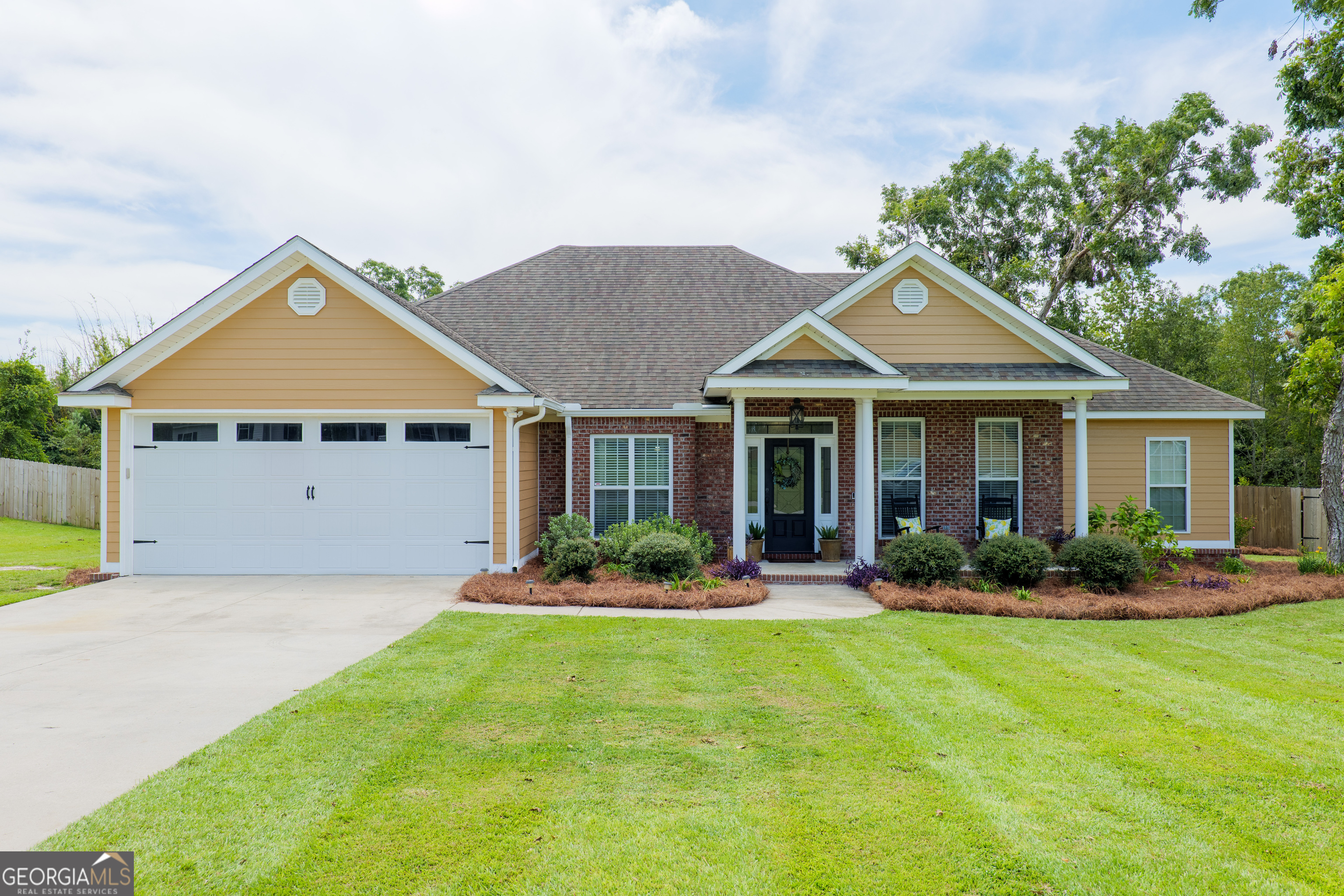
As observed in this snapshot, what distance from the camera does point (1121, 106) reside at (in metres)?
23.4

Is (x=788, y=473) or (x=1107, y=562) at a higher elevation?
(x=788, y=473)

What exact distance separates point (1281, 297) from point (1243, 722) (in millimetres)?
31392

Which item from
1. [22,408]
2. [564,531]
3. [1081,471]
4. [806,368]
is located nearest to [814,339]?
[806,368]

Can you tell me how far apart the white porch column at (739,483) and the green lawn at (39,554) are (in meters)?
10.1

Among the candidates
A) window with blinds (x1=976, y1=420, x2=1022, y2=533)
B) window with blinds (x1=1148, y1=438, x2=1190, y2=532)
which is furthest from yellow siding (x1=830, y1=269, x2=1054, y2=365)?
window with blinds (x1=1148, y1=438, x2=1190, y2=532)

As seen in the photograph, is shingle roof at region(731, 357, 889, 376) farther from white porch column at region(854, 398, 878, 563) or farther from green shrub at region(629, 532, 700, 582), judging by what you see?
green shrub at region(629, 532, 700, 582)

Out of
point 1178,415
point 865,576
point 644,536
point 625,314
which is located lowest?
point 865,576

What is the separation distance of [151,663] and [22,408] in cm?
2627

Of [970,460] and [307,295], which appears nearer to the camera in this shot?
[307,295]

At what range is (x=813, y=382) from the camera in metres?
11.5

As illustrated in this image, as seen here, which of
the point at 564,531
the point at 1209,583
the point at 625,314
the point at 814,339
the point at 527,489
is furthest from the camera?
the point at 625,314

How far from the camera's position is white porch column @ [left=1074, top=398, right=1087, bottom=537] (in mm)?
12250

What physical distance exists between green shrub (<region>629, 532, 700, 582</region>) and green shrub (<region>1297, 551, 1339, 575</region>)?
10.7 metres

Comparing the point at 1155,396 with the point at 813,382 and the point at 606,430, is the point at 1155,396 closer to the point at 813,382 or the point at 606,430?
the point at 813,382
